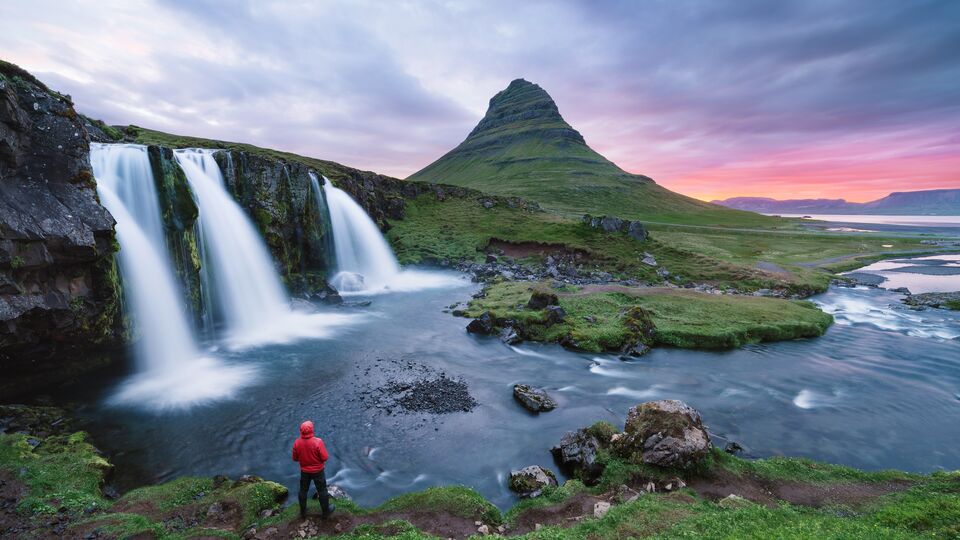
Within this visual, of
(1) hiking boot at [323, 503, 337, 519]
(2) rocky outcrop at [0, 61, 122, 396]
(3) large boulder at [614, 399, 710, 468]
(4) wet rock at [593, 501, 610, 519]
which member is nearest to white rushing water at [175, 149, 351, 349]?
(2) rocky outcrop at [0, 61, 122, 396]

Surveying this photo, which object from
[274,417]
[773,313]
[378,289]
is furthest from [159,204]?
[773,313]

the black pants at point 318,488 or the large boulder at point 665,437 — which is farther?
the large boulder at point 665,437

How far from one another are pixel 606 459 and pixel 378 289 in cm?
4299

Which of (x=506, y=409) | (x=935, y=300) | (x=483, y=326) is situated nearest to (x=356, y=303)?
(x=483, y=326)

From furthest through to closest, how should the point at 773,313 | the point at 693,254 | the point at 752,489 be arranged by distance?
the point at 693,254 → the point at 773,313 → the point at 752,489

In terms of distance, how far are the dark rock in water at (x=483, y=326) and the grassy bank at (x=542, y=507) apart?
1893cm

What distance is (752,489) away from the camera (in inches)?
591

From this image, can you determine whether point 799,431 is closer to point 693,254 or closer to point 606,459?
point 606,459

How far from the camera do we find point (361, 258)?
63.1 metres

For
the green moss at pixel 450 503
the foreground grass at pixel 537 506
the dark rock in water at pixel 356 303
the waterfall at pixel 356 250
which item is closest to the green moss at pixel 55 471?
the foreground grass at pixel 537 506

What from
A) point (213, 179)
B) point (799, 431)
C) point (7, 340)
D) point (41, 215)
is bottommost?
point (799, 431)

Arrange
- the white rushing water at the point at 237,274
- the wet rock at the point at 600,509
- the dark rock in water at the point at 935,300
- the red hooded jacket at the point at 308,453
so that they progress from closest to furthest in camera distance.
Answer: the red hooded jacket at the point at 308,453, the wet rock at the point at 600,509, the white rushing water at the point at 237,274, the dark rock in water at the point at 935,300

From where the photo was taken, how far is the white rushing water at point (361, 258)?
5612 cm

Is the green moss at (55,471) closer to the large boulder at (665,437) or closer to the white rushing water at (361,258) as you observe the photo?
the large boulder at (665,437)
